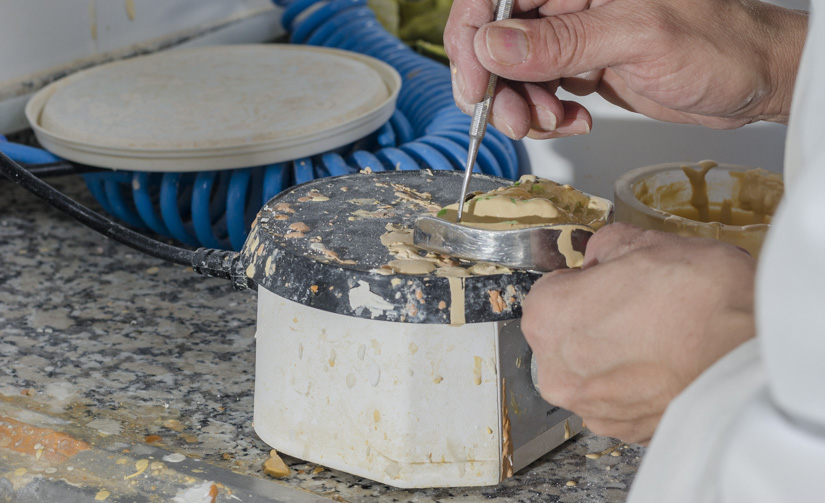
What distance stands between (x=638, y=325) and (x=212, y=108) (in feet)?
2.96

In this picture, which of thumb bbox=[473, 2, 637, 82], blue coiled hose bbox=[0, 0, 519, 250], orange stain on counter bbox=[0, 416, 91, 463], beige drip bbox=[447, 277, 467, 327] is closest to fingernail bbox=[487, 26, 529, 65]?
thumb bbox=[473, 2, 637, 82]

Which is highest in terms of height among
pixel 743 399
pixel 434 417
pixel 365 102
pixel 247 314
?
pixel 743 399

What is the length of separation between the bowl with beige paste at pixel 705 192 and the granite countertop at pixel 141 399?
1.10 ft

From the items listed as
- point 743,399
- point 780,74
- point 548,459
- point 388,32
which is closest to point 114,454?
point 548,459

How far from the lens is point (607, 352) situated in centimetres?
54

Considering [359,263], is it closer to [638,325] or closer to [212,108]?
[638,325]

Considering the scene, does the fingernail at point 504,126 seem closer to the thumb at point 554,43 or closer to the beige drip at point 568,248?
the thumb at point 554,43

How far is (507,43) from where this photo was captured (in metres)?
0.79

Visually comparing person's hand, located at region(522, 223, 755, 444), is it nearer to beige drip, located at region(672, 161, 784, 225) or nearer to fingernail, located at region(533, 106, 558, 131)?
fingernail, located at region(533, 106, 558, 131)

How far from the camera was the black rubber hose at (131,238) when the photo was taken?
2.96ft

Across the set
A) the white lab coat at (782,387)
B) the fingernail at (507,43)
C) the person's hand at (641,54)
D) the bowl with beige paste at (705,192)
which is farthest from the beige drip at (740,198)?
the white lab coat at (782,387)

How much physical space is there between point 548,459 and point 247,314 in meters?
0.47

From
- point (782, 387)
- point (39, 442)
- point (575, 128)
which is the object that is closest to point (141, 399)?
point (39, 442)

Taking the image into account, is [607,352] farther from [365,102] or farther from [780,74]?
[365,102]
